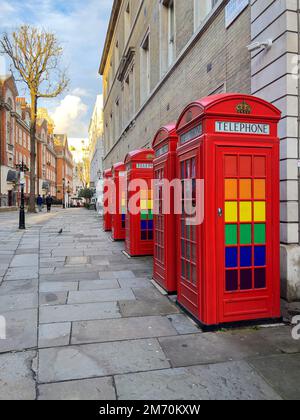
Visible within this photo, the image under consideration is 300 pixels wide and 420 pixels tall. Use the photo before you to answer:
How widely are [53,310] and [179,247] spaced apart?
2.01 metres

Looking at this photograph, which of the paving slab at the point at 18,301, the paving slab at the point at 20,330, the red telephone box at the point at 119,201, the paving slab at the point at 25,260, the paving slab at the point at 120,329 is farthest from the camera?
the red telephone box at the point at 119,201

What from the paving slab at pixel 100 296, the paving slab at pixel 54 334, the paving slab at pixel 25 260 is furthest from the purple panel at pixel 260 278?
the paving slab at pixel 25 260

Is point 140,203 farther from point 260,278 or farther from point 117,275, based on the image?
point 260,278

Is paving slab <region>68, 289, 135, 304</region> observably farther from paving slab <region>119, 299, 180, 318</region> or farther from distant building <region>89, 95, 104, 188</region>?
distant building <region>89, 95, 104, 188</region>

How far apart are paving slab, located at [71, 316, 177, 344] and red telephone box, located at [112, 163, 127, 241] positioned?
7179mm

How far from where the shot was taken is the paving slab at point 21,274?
7.18 metres

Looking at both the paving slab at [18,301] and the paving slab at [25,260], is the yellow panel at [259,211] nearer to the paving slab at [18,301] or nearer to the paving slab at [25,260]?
the paving slab at [18,301]

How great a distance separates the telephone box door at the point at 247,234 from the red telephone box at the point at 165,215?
1541 mm

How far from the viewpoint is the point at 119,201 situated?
12.2 m

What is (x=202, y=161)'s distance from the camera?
434 centimetres

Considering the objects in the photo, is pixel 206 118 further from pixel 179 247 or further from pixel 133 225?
pixel 133 225

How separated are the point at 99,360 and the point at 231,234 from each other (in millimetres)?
2073

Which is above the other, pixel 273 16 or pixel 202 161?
pixel 273 16

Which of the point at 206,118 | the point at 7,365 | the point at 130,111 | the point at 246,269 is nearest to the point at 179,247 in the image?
the point at 246,269
